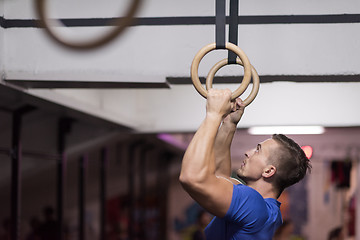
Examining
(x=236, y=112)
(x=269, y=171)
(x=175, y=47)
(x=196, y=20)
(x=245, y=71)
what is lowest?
(x=269, y=171)

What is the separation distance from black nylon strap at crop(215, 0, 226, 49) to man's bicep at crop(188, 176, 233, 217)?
1.49ft

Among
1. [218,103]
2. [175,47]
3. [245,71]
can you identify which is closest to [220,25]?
[245,71]

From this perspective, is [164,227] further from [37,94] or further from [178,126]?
[37,94]

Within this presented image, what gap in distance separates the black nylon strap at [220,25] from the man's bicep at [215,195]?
46 cm

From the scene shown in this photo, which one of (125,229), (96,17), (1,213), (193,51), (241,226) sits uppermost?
(96,17)

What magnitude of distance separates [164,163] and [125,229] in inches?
86.3

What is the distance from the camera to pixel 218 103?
1646mm

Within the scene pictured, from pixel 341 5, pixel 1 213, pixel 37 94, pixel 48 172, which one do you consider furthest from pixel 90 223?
pixel 341 5

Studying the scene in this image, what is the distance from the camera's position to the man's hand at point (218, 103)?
1639 mm

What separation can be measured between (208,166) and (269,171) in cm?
42

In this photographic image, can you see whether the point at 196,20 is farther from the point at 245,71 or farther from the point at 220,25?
the point at 245,71

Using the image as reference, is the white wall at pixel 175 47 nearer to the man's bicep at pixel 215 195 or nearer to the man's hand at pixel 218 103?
the man's hand at pixel 218 103

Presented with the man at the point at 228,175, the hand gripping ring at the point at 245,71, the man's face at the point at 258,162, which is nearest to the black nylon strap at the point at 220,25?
the hand gripping ring at the point at 245,71

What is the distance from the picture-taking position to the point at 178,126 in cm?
491
